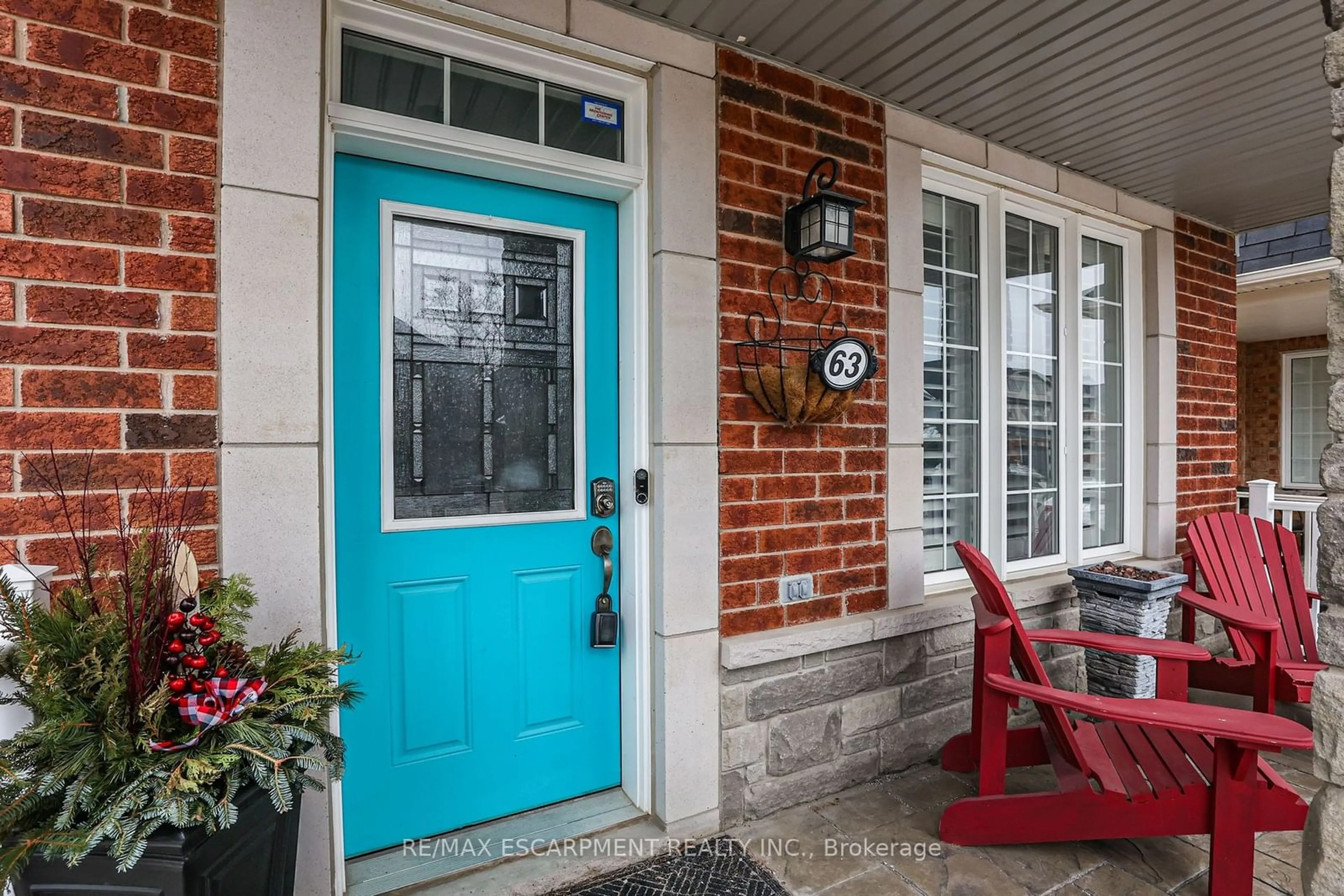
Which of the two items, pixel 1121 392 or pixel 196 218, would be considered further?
pixel 1121 392

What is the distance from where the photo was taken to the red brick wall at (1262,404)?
7.61 metres

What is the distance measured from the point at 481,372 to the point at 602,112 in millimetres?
978

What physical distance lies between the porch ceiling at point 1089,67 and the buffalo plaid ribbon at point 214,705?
7.11 feet

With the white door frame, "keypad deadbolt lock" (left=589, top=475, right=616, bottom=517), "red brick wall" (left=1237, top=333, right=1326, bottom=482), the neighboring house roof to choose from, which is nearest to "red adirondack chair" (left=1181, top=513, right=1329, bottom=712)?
the white door frame

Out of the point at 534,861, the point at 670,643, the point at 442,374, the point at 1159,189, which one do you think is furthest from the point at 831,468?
the point at 1159,189

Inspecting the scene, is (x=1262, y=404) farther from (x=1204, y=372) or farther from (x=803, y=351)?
(x=803, y=351)

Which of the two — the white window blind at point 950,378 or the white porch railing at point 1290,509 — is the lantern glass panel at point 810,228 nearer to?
the white window blind at point 950,378

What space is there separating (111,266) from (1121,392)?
4.57 meters

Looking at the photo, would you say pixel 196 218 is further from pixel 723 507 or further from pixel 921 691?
pixel 921 691

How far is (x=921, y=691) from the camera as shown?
273 cm

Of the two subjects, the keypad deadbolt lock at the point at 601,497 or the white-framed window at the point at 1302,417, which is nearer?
the keypad deadbolt lock at the point at 601,497

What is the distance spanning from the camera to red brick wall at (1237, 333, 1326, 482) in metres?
7.61

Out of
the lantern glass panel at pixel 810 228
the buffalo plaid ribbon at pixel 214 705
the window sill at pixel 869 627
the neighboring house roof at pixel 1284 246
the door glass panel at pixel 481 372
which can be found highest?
the neighboring house roof at pixel 1284 246

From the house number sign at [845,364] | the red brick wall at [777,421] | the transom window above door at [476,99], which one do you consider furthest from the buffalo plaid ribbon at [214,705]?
the house number sign at [845,364]
